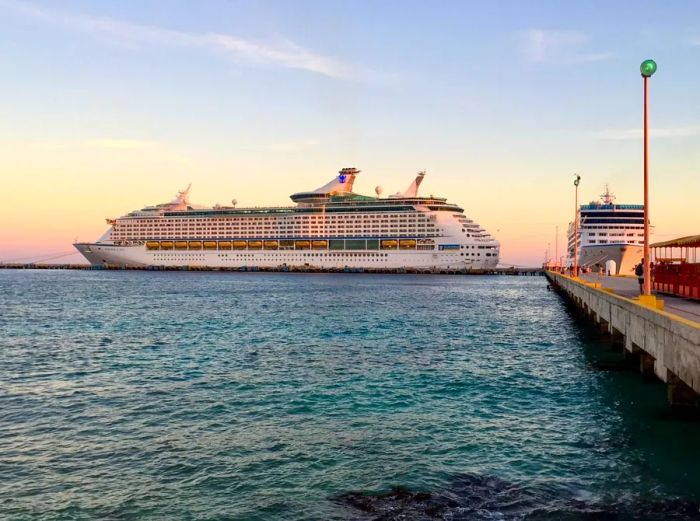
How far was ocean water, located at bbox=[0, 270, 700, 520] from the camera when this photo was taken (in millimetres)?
10312

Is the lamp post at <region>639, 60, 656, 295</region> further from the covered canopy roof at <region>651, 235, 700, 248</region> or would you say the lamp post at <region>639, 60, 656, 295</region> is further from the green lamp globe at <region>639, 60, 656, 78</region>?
the covered canopy roof at <region>651, 235, 700, 248</region>

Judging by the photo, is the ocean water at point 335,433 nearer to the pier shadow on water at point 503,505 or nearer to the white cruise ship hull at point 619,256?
the pier shadow on water at point 503,505

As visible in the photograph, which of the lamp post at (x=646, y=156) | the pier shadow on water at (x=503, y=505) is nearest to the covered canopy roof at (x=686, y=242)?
the lamp post at (x=646, y=156)

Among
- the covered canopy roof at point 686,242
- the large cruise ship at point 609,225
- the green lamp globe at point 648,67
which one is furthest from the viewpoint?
the large cruise ship at point 609,225

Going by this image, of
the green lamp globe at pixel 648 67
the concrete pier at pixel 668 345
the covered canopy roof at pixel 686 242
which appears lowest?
the concrete pier at pixel 668 345

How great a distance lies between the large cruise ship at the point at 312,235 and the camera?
14050 centimetres

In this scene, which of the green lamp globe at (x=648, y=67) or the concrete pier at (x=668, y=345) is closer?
the concrete pier at (x=668, y=345)

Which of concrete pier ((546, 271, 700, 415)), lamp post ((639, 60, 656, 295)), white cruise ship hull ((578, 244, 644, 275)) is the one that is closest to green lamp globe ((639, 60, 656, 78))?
lamp post ((639, 60, 656, 295))

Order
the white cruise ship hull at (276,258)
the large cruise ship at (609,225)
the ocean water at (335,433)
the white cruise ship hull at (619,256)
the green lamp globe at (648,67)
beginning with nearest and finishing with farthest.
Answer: the ocean water at (335,433), the green lamp globe at (648,67), the white cruise ship hull at (619,256), the large cruise ship at (609,225), the white cruise ship hull at (276,258)

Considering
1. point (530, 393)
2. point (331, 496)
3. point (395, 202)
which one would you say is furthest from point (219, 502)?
point (395, 202)

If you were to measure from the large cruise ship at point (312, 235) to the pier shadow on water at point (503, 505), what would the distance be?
129004mm

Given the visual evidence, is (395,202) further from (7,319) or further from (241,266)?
(7,319)

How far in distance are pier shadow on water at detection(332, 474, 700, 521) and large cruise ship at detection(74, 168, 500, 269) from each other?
12900 centimetres

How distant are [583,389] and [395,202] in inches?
5086
